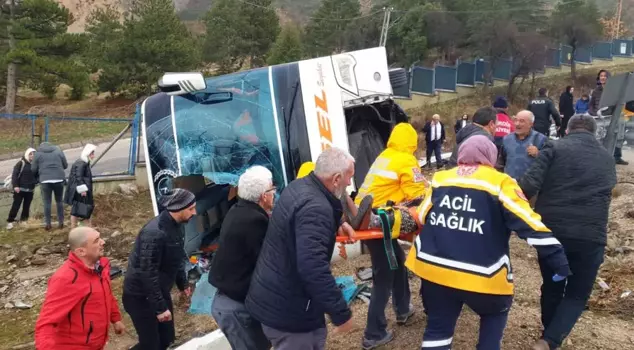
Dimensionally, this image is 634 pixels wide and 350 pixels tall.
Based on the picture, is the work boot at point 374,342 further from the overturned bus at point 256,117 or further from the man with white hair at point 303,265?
the overturned bus at point 256,117

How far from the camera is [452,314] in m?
3.11

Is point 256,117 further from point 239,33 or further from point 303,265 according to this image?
point 239,33

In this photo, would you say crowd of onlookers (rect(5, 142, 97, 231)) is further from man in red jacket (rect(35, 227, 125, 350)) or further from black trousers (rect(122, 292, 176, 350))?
man in red jacket (rect(35, 227, 125, 350))

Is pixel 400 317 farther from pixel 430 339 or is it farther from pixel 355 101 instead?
pixel 355 101

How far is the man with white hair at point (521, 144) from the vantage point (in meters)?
5.35

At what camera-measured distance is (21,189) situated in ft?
31.7

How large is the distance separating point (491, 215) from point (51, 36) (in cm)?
2932

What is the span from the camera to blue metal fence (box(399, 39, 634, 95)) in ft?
88.2

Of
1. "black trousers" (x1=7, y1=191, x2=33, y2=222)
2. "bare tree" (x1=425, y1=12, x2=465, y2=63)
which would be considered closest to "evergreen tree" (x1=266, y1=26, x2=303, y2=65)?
"bare tree" (x1=425, y1=12, x2=465, y2=63)

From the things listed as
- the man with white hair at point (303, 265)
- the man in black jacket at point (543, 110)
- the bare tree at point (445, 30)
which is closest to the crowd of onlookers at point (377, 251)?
the man with white hair at point (303, 265)

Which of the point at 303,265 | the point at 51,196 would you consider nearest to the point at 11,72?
the point at 51,196

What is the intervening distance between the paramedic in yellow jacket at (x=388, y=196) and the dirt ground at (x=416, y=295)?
216mm

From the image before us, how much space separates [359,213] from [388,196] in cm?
49

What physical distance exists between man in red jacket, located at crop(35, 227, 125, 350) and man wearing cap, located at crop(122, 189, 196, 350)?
1.03ft
